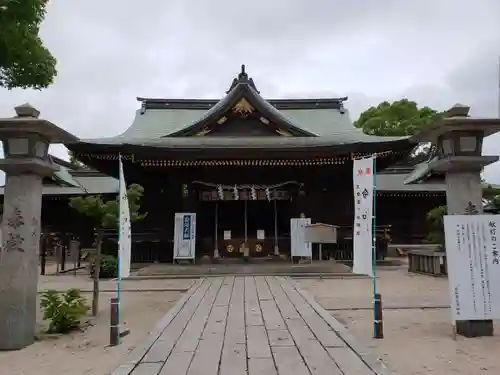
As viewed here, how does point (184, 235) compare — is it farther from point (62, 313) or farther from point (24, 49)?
point (24, 49)

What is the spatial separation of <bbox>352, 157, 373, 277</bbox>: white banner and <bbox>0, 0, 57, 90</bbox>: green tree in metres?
5.74

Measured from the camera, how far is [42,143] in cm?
602

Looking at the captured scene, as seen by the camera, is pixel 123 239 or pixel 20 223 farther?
pixel 123 239

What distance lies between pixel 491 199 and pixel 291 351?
13.6 metres

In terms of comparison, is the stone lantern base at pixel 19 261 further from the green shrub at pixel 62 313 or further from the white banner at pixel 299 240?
the white banner at pixel 299 240

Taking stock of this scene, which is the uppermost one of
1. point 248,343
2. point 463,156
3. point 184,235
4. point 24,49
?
point 24,49

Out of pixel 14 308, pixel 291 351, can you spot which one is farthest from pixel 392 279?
pixel 14 308

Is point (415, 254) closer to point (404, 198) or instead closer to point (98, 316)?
point (404, 198)

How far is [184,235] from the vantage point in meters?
15.3

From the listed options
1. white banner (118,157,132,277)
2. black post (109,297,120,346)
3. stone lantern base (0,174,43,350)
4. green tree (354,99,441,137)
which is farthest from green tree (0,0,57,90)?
green tree (354,99,441,137)

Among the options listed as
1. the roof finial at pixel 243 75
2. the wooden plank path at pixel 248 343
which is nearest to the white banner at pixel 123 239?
the wooden plank path at pixel 248 343

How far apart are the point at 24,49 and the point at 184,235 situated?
9.33m

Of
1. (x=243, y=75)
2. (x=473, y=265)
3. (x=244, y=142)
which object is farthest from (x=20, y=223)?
(x=243, y=75)

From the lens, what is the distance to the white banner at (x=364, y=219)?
6.18 m
